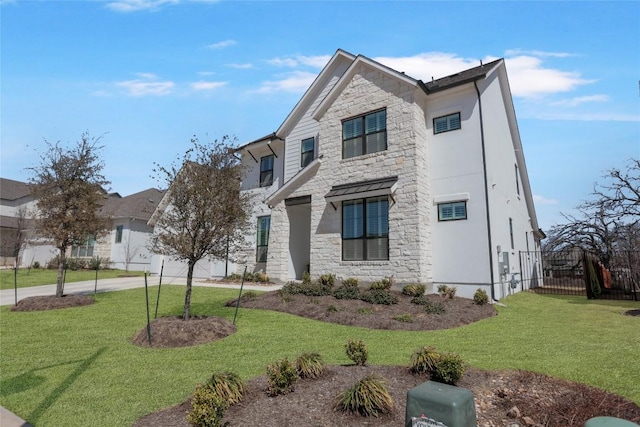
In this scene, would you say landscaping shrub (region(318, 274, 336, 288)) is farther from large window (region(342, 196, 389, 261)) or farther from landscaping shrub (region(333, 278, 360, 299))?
large window (region(342, 196, 389, 261))

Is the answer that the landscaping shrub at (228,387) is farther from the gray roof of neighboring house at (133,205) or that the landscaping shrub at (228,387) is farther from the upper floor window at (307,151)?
the gray roof of neighboring house at (133,205)

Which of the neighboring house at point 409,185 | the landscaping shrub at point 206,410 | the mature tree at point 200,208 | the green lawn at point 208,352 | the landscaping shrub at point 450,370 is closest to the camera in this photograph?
the landscaping shrub at point 206,410

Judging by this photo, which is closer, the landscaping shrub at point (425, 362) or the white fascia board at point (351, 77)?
the landscaping shrub at point (425, 362)

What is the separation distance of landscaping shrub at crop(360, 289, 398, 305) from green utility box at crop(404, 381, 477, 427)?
7.64 meters

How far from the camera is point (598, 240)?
23.2 meters

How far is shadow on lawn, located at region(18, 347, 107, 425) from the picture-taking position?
416cm

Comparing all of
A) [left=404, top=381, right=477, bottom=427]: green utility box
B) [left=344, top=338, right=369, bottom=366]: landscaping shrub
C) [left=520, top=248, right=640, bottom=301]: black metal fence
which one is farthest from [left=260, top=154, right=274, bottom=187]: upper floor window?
[left=404, top=381, right=477, bottom=427]: green utility box

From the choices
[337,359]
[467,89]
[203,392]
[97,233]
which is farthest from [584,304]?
[97,233]

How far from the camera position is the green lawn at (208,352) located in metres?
4.50

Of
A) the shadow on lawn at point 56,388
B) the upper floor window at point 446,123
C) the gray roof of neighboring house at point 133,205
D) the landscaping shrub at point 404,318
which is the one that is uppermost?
the upper floor window at point 446,123

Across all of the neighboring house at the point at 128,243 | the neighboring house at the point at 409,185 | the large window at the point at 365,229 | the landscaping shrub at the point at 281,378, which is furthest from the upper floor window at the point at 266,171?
the landscaping shrub at the point at 281,378

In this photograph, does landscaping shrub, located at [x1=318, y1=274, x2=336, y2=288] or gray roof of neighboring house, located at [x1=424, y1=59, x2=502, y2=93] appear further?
landscaping shrub, located at [x1=318, y1=274, x2=336, y2=288]

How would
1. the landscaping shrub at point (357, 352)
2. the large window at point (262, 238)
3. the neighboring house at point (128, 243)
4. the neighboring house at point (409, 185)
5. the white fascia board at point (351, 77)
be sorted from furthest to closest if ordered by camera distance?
the neighboring house at point (128, 243) < the large window at point (262, 238) < the white fascia board at point (351, 77) < the neighboring house at point (409, 185) < the landscaping shrub at point (357, 352)

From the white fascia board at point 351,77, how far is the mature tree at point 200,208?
8.52m
